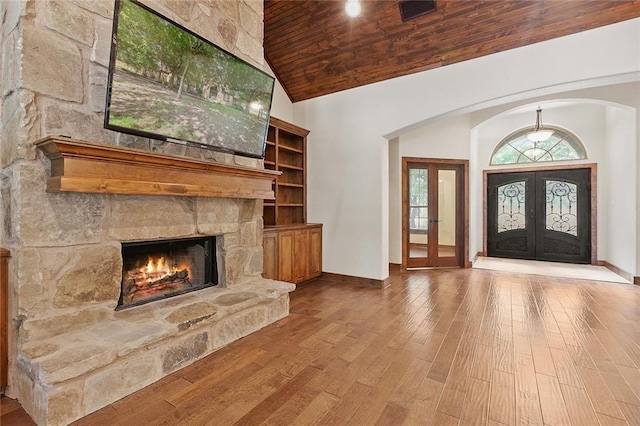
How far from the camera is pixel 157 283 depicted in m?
2.66

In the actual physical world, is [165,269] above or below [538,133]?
below

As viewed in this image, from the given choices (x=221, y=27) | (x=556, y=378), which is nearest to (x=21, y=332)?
(x=221, y=27)

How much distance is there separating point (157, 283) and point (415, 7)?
4.11 meters

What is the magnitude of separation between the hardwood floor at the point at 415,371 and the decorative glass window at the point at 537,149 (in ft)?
14.0

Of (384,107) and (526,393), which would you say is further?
(384,107)

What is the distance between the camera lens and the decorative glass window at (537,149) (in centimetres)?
644

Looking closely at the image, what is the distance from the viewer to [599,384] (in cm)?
197

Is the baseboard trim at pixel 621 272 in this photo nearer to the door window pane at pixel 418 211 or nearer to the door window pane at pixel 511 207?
the door window pane at pixel 511 207

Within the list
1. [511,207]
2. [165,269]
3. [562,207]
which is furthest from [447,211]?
[165,269]

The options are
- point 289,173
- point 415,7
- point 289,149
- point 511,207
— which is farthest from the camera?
point 511,207

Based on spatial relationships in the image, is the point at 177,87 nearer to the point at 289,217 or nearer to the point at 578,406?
the point at 289,217

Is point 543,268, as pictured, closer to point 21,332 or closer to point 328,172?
point 328,172

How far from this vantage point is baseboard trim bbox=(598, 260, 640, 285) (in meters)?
4.58

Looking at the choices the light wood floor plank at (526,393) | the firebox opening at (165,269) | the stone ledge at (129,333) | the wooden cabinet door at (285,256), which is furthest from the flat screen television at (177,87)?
the light wood floor plank at (526,393)
